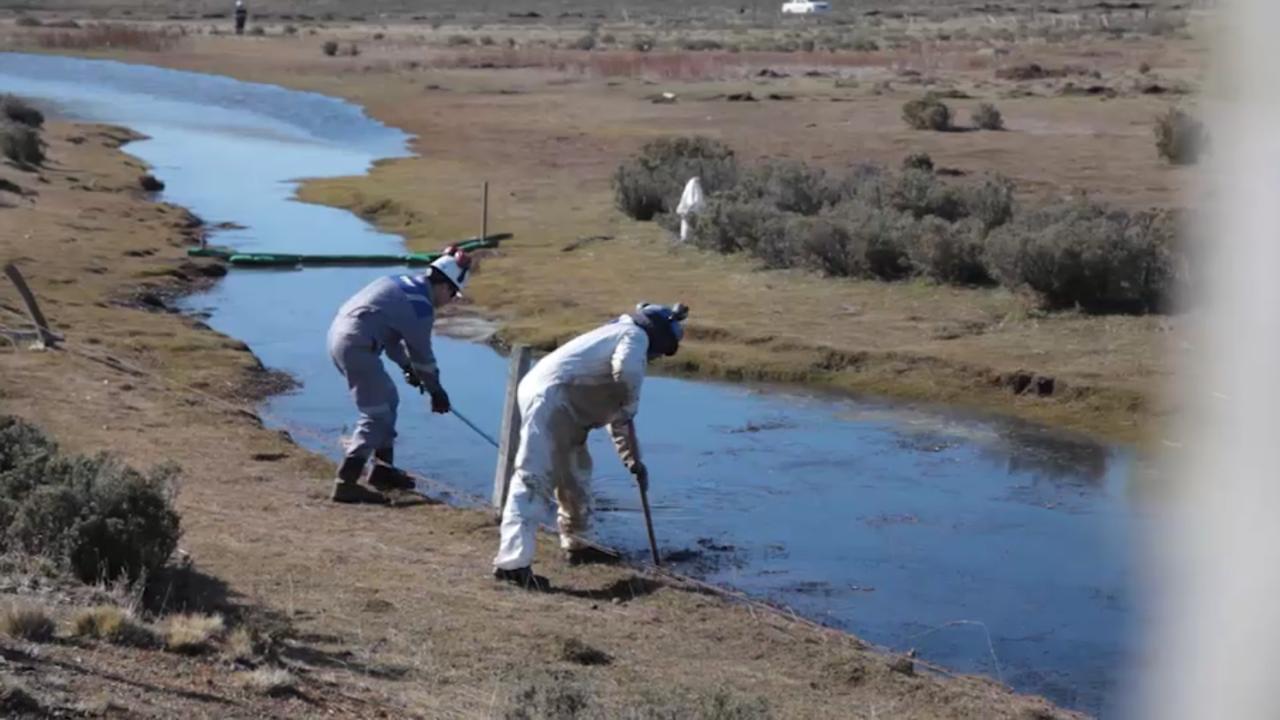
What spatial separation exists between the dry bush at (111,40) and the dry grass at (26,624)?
7259cm

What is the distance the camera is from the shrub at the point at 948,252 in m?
21.9

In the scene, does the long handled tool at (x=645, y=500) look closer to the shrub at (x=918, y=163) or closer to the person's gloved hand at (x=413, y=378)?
the person's gloved hand at (x=413, y=378)

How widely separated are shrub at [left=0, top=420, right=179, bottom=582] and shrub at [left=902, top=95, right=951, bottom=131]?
30259 millimetres

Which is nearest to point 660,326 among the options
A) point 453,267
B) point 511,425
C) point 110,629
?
point 511,425

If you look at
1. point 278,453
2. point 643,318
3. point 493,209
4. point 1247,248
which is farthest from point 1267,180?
point 493,209

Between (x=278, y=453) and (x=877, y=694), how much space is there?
6.48m

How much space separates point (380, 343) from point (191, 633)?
16.0 ft

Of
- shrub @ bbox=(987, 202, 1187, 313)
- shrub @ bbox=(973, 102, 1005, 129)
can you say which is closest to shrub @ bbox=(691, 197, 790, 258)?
shrub @ bbox=(987, 202, 1187, 313)

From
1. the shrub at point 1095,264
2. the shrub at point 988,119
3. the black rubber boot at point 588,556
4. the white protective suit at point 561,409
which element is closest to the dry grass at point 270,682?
the white protective suit at point 561,409

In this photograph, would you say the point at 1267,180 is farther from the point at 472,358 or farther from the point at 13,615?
the point at 472,358

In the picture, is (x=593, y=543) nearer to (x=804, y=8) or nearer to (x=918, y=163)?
(x=918, y=163)

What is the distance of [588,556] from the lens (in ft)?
38.4

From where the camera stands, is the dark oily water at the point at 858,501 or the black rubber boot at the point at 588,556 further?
the black rubber boot at the point at 588,556

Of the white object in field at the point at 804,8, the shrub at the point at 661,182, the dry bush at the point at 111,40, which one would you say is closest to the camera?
the shrub at the point at 661,182
